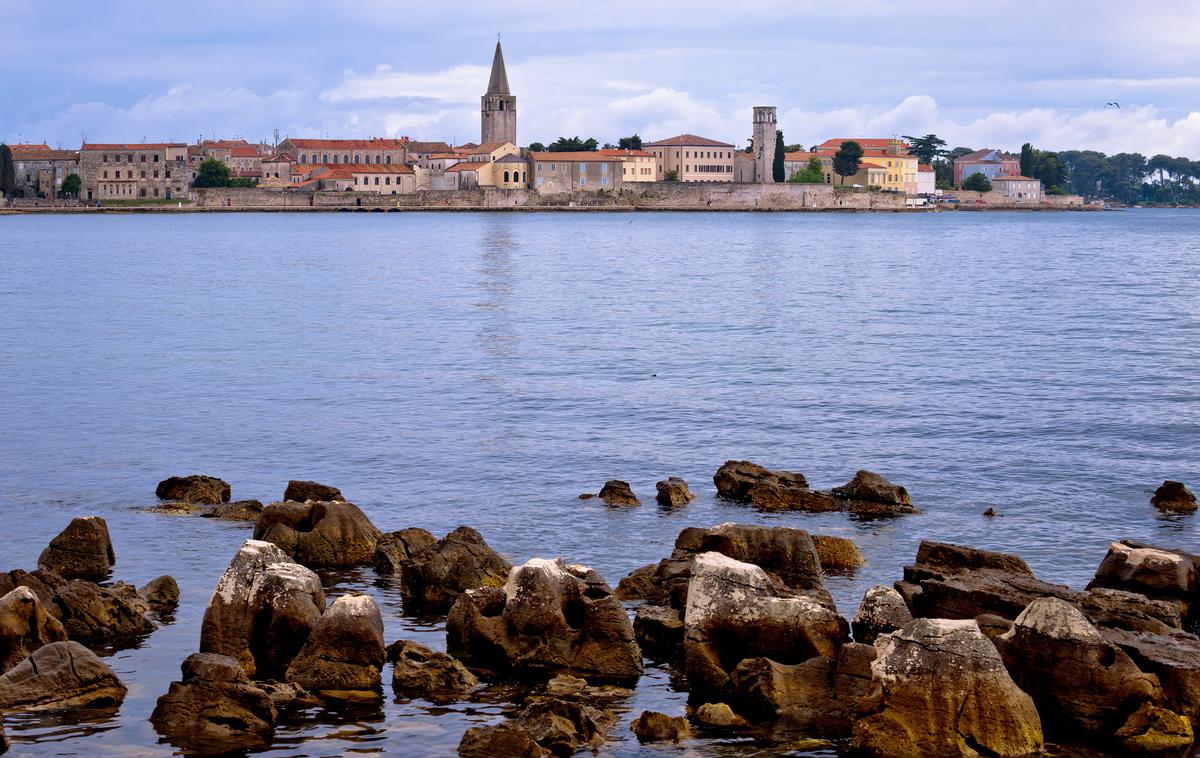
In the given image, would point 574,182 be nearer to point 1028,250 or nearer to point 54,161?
point 54,161

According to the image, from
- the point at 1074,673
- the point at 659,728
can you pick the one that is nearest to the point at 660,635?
the point at 659,728

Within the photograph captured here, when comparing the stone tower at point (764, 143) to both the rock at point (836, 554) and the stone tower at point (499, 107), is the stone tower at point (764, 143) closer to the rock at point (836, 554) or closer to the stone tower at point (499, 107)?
the stone tower at point (499, 107)

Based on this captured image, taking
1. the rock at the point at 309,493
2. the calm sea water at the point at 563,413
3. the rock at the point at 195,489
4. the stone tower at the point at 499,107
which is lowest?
the calm sea water at the point at 563,413

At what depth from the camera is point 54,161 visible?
189250 millimetres

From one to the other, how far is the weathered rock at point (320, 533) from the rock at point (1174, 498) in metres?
11.4

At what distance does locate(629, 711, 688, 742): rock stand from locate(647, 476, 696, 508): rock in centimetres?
932

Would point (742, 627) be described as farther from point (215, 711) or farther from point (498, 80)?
point (498, 80)

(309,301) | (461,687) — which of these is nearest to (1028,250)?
(309,301)

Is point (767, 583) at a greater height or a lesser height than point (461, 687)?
greater

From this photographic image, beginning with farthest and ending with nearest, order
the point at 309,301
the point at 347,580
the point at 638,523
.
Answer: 1. the point at 309,301
2. the point at 638,523
3. the point at 347,580

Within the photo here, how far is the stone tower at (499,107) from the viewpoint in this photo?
611 feet

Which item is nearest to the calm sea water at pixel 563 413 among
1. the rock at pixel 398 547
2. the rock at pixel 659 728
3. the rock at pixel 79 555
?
the rock at pixel 659 728

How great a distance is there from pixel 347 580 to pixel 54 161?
187m

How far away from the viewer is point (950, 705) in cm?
1171
